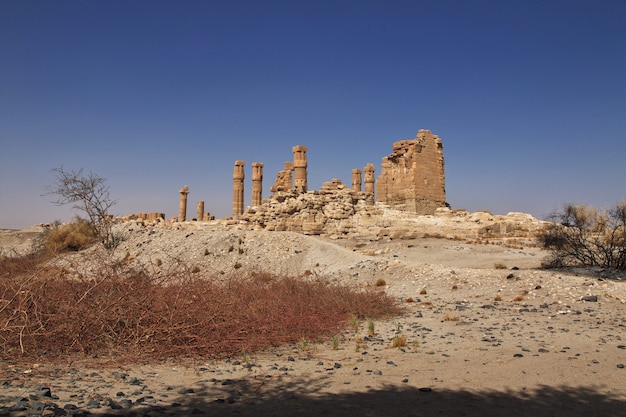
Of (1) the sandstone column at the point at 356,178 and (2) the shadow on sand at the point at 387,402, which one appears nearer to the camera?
(2) the shadow on sand at the point at 387,402

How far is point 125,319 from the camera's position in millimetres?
5492

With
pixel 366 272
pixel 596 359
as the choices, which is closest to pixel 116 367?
pixel 596 359

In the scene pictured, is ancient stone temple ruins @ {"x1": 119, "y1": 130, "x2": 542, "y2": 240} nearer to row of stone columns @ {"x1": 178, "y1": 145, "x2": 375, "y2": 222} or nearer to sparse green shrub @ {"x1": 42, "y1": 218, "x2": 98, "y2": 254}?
row of stone columns @ {"x1": 178, "y1": 145, "x2": 375, "y2": 222}

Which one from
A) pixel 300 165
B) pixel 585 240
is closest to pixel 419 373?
pixel 585 240

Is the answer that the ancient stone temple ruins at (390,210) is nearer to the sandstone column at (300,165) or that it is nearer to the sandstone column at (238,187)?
the sandstone column at (300,165)

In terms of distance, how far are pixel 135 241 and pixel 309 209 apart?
28.4 feet

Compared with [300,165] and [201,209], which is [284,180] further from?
[201,209]

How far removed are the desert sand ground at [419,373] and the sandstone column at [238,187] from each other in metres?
25.3

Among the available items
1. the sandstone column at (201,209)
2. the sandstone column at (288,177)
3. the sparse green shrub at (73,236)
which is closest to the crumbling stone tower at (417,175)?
the sandstone column at (288,177)

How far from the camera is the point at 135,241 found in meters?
21.7

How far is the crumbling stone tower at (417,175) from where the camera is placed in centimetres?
2589

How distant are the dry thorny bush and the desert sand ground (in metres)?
0.26

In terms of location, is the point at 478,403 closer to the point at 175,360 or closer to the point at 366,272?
the point at 175,360

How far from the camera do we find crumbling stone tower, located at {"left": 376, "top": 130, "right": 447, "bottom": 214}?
25.9m
